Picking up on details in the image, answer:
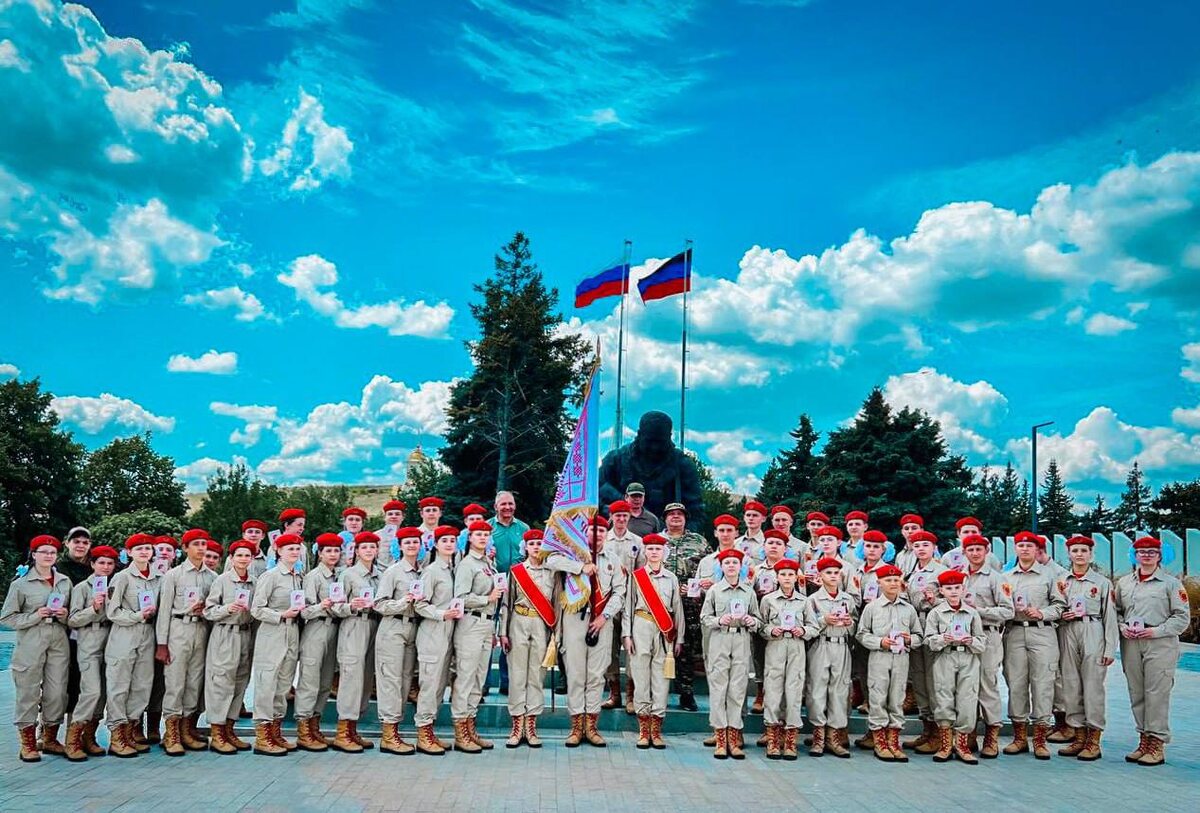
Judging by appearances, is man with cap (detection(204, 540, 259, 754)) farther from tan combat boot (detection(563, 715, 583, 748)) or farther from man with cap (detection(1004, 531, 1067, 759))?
man with cap (detection(1004, 531, 1067, 759))

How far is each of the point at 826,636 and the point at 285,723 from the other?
5.59 m

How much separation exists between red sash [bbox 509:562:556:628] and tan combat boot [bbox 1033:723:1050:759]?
4.80m

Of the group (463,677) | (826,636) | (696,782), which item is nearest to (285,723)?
(463,677)

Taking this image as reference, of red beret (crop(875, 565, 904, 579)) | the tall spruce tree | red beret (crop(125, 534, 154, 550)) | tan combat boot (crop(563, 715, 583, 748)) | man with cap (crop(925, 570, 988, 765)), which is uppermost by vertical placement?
the tall spruce tree

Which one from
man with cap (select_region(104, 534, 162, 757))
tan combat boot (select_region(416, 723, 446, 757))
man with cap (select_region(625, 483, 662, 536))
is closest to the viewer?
man with cap (select_region(104, 534, 162, 757))

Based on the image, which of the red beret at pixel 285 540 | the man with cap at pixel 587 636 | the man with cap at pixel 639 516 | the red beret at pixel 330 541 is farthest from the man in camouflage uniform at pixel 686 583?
the red beret at pixel 285 540

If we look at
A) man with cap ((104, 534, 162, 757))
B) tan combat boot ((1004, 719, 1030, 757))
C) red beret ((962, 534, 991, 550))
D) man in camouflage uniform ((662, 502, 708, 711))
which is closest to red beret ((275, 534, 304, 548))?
man with cap ((104, 534, 162, 757))

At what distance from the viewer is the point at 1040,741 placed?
9031mm

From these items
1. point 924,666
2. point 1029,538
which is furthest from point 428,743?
point 1029,538

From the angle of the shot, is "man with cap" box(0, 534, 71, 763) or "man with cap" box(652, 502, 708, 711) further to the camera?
"man with cap" box(652, 502, 708, 711)

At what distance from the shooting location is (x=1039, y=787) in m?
7.76

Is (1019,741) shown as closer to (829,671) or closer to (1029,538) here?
(1029,538)

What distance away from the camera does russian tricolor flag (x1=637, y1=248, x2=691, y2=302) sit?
20031 millimetres

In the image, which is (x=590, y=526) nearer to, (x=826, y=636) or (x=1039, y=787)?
(x=826, y=636)
